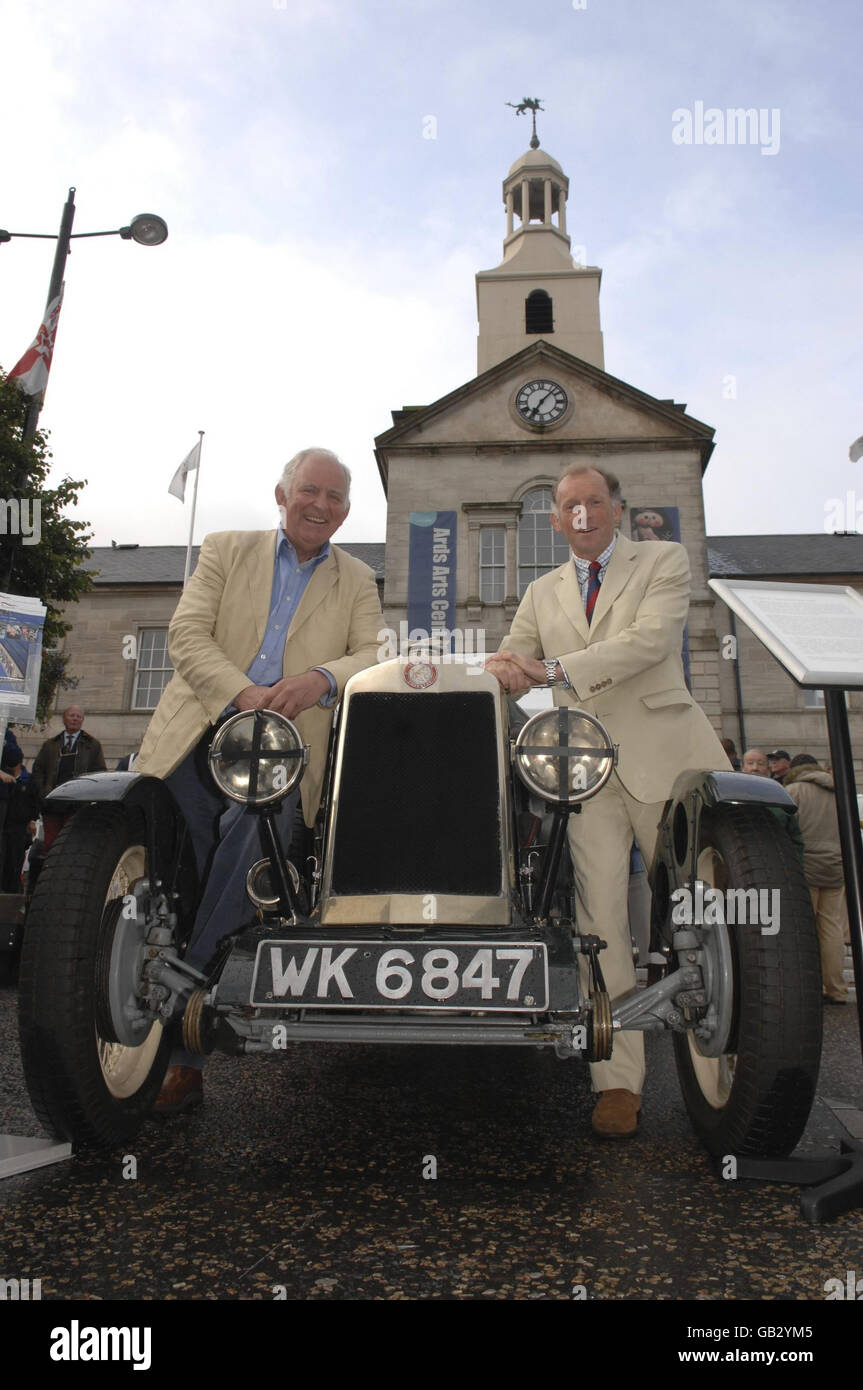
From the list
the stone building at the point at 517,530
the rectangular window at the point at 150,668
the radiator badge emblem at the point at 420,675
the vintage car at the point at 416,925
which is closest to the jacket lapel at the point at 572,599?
the vintage car at the point at 416,925

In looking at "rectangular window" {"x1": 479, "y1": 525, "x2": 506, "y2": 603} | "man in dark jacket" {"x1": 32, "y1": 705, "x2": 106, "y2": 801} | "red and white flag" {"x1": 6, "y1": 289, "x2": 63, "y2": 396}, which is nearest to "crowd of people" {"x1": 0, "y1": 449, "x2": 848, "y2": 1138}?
"man in dark jacket" {"x1": 32, "y1": 705, "x2": 106, "y2": 801}

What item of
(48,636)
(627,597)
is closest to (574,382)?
(48,636)

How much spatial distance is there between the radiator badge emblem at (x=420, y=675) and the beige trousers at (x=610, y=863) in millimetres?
646

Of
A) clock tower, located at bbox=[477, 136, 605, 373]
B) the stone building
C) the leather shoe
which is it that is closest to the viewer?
the leather shoe

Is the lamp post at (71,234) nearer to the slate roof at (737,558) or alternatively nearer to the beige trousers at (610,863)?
the beige trousers at (610,863)

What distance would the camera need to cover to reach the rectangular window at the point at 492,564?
21422 millimetres

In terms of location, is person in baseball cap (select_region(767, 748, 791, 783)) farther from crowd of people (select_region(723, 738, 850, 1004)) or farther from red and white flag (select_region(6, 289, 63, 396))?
red and white flag (select_region(6, 289, 63, 396))

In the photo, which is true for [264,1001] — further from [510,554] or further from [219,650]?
[510,554]

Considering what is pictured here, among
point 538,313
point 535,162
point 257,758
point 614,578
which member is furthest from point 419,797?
point 535,162

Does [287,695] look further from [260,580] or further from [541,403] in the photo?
[541,403]

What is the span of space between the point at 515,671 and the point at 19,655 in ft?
15.9

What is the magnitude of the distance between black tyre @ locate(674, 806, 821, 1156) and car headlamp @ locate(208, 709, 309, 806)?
1.17 meters

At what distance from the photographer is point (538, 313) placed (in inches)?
1094

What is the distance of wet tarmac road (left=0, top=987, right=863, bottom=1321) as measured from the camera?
62.4 inches
